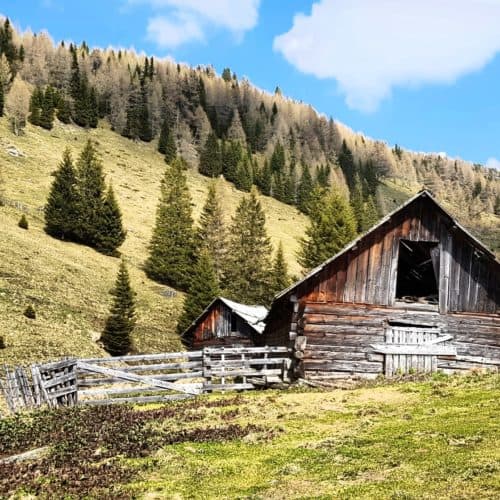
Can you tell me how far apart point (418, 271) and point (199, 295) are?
26.8 metres

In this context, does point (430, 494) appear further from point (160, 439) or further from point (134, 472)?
point (160, 439)

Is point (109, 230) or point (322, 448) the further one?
point (109, 230)

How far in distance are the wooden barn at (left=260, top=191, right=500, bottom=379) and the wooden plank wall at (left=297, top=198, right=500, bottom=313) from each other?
0.13ft

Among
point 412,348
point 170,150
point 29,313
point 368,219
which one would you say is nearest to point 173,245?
point 29,313

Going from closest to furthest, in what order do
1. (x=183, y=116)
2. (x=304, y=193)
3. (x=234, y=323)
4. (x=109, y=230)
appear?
(x=234, y=323), (x=109, y=230), (x=304, y=193), (x=183, y=116)

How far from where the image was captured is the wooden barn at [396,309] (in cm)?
2219

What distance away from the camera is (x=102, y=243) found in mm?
63344

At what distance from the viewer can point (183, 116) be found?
168500mm

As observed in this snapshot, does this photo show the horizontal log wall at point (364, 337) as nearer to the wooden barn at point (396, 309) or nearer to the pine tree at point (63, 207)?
the wooden barn at point (396, 309)

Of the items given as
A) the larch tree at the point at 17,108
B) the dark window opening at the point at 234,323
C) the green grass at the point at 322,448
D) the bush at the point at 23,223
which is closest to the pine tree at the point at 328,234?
the dark window opening at the point at 234,323

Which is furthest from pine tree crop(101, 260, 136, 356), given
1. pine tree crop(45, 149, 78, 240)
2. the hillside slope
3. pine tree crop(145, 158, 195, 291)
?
pine tree crop(45, 149, 78, 240)

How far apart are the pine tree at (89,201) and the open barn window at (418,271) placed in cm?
4244

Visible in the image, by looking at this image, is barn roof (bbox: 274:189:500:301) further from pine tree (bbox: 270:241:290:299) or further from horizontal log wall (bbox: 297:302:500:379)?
pine tree (bbox: 270:241:290:299)

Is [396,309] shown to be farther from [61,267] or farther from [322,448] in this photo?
[61,267]
